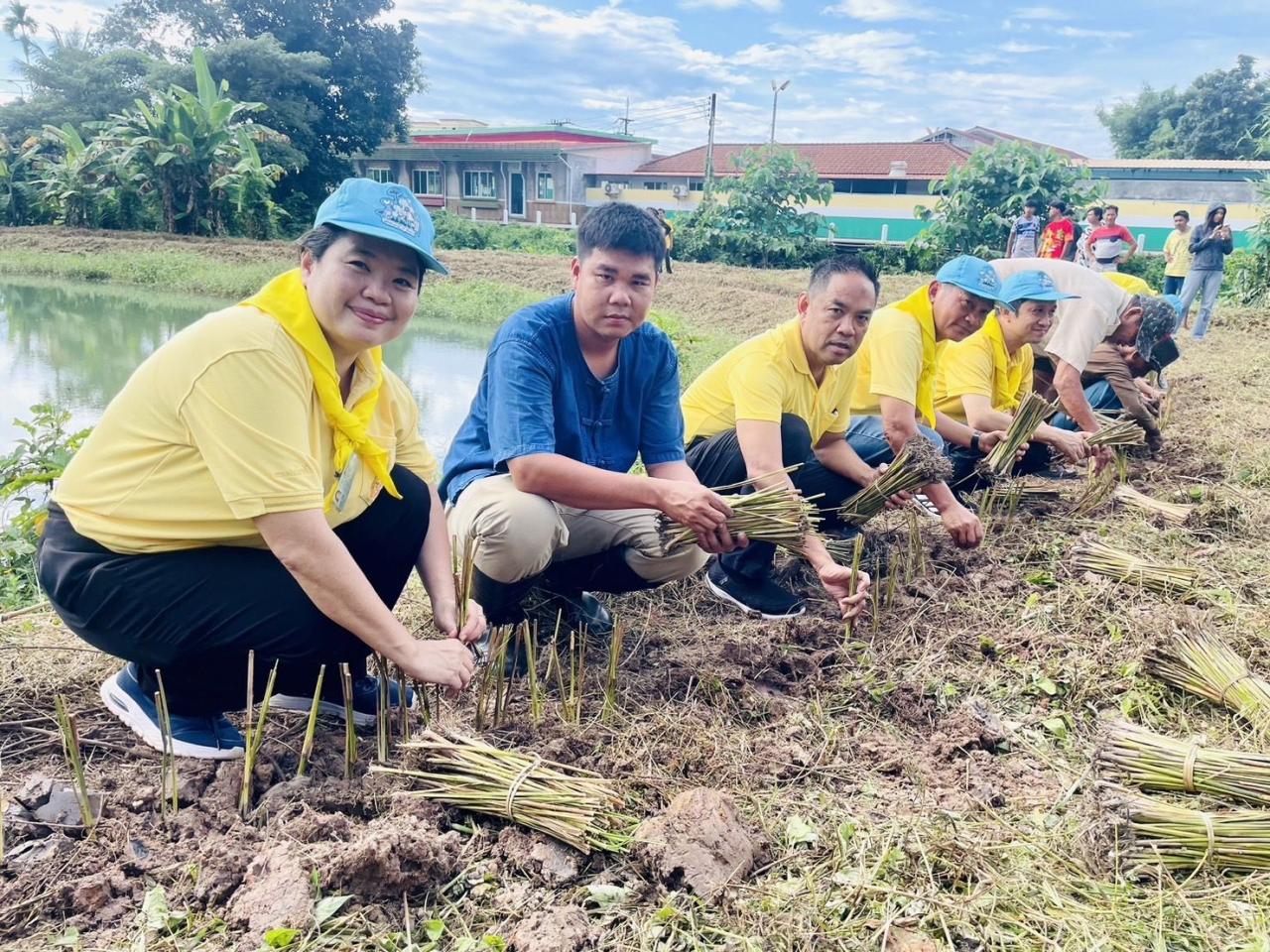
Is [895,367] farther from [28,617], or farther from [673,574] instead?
[28,617]

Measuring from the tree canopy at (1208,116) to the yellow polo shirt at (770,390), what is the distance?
40821 mm

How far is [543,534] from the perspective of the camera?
2680 mm

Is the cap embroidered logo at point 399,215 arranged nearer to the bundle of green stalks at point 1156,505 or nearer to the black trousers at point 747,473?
the black trousers at point 747,473

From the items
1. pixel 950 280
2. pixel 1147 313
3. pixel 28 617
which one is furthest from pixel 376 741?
pixel 1147 313

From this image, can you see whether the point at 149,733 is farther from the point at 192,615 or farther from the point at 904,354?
the point at 904,354

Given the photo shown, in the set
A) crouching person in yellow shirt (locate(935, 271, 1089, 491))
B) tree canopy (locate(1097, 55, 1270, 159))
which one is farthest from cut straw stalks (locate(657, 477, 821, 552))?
tree canopy (locate(1097, 55, 1270, 159))

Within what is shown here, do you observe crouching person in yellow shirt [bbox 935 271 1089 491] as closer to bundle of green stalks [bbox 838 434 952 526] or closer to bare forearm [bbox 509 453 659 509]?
bundle of green stalks [bbox 838 434 952 526]

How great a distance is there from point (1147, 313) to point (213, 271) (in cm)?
1509

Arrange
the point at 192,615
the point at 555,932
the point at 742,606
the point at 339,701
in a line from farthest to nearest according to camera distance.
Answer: the point at 742,606 → the point at 339,701 → the point at 192,615 → the point at 555,932

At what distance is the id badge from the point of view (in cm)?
220

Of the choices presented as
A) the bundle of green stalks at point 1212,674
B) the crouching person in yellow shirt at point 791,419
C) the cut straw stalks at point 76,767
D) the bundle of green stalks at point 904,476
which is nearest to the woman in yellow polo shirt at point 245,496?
the cut straw stalks at point 76,767

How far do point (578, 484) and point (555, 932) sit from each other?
51.6 inches

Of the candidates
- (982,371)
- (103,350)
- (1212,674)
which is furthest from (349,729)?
(103,350)

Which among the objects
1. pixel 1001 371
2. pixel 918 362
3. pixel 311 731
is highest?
pixel 918 362
